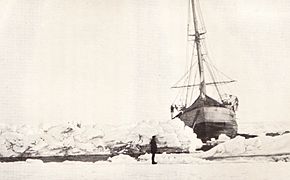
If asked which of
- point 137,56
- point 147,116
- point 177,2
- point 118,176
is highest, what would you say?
point 177,2

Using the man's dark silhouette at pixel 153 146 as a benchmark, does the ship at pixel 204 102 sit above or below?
above

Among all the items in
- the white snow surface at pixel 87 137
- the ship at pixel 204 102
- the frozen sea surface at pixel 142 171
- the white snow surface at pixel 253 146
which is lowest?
the frozen sea surface at pixel 142 171

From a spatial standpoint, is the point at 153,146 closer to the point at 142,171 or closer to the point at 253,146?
the point at 142,171

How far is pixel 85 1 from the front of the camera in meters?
0.86

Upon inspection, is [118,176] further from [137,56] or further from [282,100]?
[282,100]

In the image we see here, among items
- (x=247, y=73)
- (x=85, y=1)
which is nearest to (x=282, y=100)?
(x=247, y=73)

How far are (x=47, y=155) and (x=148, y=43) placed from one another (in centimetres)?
28

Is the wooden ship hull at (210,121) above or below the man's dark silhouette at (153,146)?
above

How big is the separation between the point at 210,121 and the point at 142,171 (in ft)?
0.52

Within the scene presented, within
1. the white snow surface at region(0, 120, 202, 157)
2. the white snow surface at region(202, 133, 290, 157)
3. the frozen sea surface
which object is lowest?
the frozen sea surface

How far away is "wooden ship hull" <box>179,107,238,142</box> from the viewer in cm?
83

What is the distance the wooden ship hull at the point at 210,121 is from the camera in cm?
83

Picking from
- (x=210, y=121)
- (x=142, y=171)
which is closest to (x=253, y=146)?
(x=210, y=121)

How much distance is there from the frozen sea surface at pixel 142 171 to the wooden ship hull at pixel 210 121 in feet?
0.18
